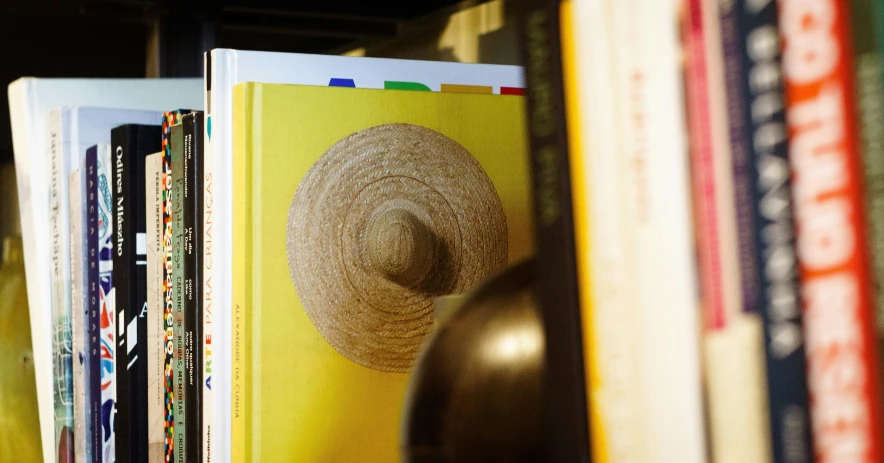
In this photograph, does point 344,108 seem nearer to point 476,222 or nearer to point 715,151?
point 476,222

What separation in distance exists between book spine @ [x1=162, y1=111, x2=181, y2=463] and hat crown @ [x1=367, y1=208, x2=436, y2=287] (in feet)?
0.56

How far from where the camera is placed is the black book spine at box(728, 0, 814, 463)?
0.86ft

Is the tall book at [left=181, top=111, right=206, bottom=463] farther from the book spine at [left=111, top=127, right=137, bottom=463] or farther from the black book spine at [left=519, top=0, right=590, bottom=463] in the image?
the black book spine at [left=519, top=0, right=590, bottom=463]

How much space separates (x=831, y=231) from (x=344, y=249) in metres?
0.39

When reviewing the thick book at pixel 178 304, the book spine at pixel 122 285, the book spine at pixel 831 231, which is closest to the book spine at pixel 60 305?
the book spine at pixel 122 285

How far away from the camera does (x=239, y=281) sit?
580 mm

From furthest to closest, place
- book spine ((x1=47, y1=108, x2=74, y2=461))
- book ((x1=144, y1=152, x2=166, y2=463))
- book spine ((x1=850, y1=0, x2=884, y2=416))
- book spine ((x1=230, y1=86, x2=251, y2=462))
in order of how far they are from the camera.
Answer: book spine ((x1=47, y1=108, x2=74, y2=461)), book ((x1=144, y1=152, x2=166, y2=463)), book spine ((x1=230, y1=86, x2=251, y2=462)), book spine ((x1=850, y1=0, x2=884, y2=416))

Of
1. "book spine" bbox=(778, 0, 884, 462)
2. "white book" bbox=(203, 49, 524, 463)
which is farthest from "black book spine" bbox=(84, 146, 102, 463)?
"book spine" bbox=(778, 0, 884, 462)

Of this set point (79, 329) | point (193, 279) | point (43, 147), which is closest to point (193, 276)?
point (193, 279)

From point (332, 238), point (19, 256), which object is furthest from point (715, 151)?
point (19, 256)

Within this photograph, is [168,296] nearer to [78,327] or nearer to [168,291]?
[168,291]

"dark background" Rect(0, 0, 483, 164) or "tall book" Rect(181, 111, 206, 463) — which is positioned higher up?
"dark background" Rect(0, 0, 483, 164)

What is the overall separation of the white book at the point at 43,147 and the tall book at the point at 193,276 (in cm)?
28

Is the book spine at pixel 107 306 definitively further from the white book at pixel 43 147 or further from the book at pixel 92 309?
the white book at pixel 43 147
